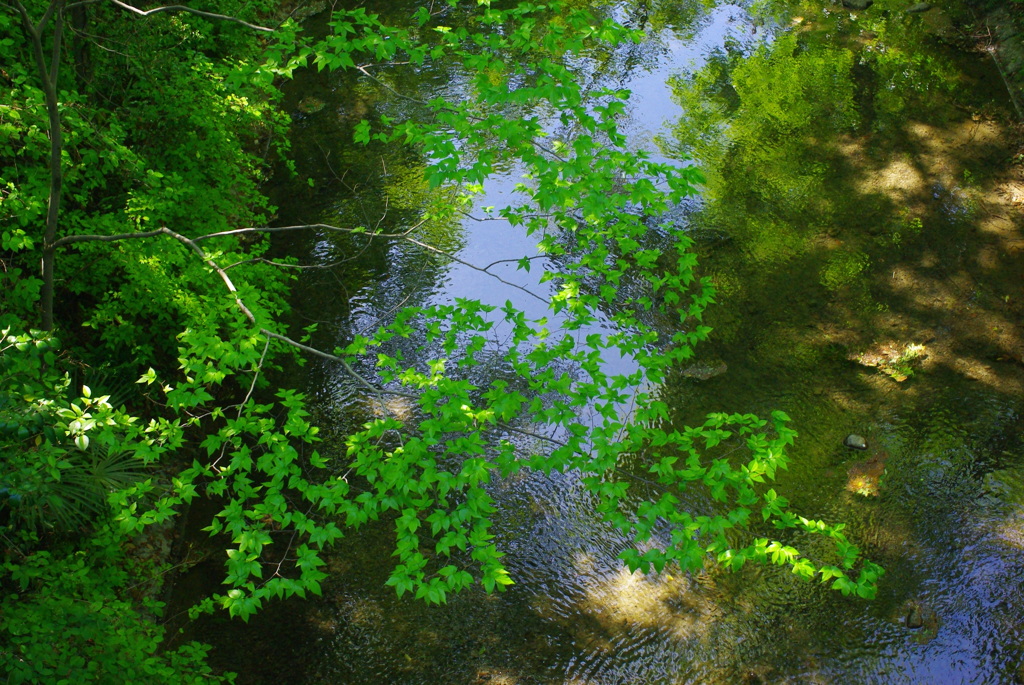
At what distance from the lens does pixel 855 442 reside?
6219 millimetres

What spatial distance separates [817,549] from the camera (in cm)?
559

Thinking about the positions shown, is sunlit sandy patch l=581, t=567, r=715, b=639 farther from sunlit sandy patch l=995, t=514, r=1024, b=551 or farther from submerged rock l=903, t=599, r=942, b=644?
sunlit sandy patch l=995, t=514, r=1024, b=551

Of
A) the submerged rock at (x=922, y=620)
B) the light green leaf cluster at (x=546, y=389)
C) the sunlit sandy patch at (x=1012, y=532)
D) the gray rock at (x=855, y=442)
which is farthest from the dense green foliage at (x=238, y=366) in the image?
the sunlit sandy patch at (x=1012, y=532)

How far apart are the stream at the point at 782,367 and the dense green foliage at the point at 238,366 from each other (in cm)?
39

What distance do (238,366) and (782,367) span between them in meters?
4.98

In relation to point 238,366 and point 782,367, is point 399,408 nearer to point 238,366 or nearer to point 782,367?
point 238,366

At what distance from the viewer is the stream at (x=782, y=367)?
5055mm

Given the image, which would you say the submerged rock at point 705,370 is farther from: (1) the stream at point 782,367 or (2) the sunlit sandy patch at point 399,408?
(2) the sunlit sandy patch at point 399,408

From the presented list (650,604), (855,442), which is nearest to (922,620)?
(855,442)

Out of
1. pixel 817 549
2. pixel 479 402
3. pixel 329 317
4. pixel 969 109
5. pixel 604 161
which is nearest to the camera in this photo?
pixel 604 161

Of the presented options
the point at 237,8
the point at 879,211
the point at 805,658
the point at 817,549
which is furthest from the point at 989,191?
the point at 237,8

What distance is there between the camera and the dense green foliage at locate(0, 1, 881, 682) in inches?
132

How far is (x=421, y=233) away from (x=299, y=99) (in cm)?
353

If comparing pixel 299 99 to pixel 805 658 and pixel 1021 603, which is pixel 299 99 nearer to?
pixel 805 658
